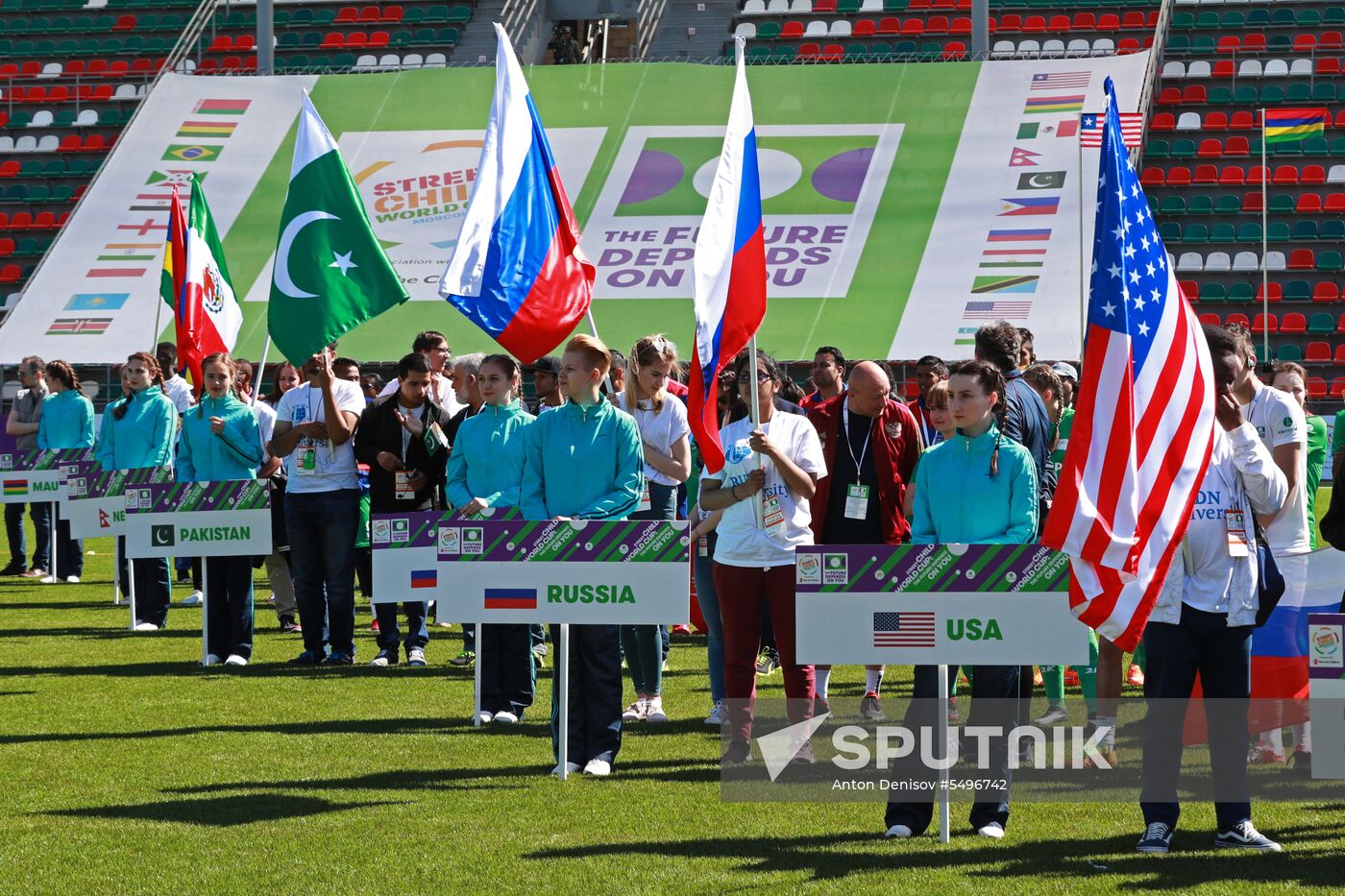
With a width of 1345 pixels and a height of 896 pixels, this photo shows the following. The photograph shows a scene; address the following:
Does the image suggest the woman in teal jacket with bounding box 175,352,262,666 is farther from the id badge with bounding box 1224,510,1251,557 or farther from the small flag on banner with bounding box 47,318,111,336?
the small flag on banner with bounding box 47,318,111,336

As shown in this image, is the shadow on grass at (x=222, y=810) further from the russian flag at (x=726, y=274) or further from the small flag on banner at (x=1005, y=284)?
the small flag on banner at (x=1005, y=284)

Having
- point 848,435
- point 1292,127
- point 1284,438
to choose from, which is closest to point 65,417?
point 848,435

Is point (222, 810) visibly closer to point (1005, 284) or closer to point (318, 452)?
point (318, 452)

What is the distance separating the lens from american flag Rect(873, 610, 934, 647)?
630cm

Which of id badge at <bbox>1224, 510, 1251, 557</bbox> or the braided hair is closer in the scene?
id badge at <bbox>1224, 510, 1251, 557</bbox>

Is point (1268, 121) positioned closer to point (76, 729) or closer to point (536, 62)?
point (536, 62)

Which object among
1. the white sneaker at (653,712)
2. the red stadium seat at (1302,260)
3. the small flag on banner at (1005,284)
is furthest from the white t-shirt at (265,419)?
the red stadium seat at (1302,260)

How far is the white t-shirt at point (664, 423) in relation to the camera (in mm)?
9500

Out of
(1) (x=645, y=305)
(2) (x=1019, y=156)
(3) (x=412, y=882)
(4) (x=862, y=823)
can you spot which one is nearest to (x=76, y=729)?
(3) (x=412, y=882)

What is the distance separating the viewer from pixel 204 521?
36.0ft

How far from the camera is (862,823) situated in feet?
22.1

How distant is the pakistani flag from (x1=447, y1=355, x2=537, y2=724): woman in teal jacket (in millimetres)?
1811

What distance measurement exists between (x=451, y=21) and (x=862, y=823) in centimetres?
2973

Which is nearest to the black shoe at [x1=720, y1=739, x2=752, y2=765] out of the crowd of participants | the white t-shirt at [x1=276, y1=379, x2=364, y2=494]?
the crowd of participants
